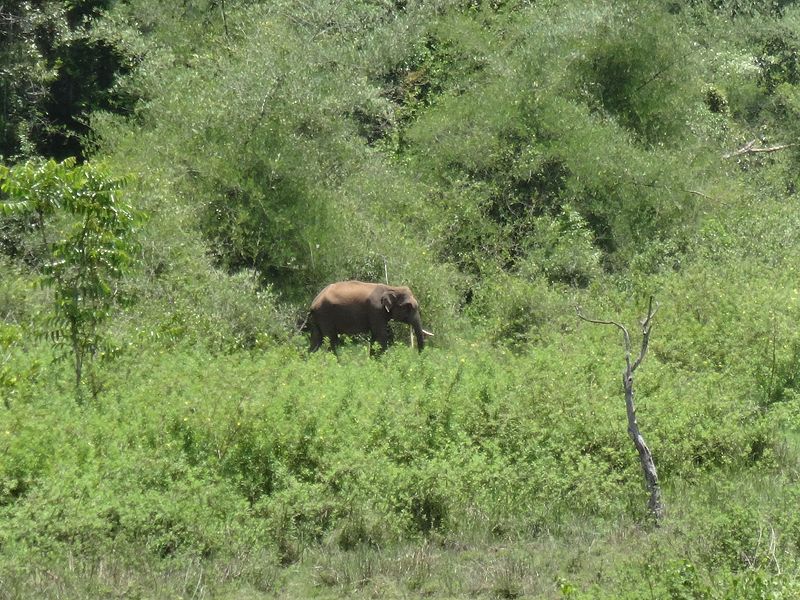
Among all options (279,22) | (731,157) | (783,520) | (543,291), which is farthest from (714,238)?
(783,520)

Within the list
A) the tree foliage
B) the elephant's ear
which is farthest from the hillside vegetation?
the elephant's ear

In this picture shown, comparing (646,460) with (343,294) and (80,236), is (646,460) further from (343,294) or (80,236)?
(343,294)

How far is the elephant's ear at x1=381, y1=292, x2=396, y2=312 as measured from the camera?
15602 millimetres

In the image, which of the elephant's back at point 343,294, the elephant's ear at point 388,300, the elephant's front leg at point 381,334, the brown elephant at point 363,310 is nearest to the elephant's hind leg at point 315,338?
the brown elephant at point 363,310

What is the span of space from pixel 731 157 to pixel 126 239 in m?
14.8

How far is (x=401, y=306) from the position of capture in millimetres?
15609

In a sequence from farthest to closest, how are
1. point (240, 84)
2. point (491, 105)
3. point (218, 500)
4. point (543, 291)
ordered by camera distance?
point (491, 105)
point (240, 84)
point (543, 291)
point (218, 500)

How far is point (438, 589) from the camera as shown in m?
8.48

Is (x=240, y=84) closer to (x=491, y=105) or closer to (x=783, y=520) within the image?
(x=491, y=105)

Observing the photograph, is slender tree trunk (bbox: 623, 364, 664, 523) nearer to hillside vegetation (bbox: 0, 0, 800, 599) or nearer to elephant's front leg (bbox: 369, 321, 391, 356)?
hillside vegetation (bbox: 0, 0, 800, 599)

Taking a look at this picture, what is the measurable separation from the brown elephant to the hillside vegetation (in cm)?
59

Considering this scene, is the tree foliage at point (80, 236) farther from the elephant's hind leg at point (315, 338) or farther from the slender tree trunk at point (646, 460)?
the slender tree trunk at point (646, 460)

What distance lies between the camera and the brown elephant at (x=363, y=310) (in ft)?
51.2

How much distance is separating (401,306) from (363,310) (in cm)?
49
